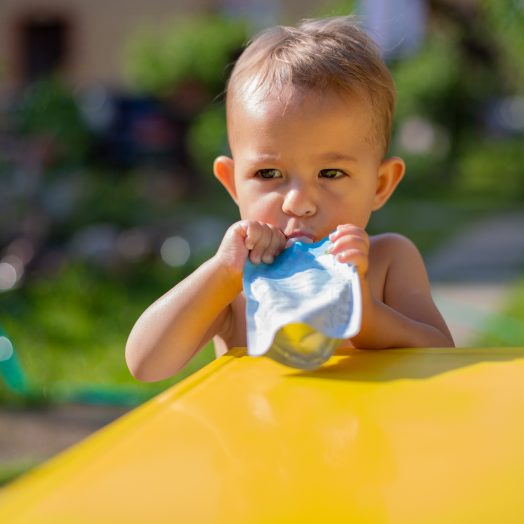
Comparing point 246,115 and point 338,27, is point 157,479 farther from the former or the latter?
point 338,27

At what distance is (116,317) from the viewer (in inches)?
235

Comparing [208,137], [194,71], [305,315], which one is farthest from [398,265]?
[194,71]

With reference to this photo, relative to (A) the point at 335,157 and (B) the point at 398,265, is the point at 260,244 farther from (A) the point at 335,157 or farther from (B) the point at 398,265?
(B) the point at 398,265

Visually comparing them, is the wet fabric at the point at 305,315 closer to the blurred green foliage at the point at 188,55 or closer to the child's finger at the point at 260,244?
the child's finger at the point at 260,244

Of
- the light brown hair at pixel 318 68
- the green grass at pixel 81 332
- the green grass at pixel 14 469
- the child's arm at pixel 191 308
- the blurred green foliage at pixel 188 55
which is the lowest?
the blurred green foliage at pixel 188 55

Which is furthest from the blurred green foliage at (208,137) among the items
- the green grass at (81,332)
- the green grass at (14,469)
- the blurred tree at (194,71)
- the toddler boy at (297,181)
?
the toddler boy at (297,181)

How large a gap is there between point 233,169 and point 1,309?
4317 millimetres

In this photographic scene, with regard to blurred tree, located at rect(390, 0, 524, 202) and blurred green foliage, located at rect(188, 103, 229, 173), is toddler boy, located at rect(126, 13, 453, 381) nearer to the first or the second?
blurred green foliage, located at rect(188, 103, 229, 173)

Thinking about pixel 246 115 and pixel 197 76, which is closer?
pixel 246 115

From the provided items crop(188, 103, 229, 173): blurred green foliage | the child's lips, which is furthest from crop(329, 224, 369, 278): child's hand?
crop(188, 103, 229, 173): blurred green foliage

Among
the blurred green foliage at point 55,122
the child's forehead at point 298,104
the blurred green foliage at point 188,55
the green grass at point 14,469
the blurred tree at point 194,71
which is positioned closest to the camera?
the child's forehead at point 298,104

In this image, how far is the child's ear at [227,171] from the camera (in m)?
2.04

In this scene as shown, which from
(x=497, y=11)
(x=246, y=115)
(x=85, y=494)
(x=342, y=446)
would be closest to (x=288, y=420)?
(x=342, y=446)

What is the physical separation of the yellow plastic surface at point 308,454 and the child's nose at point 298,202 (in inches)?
14.7
